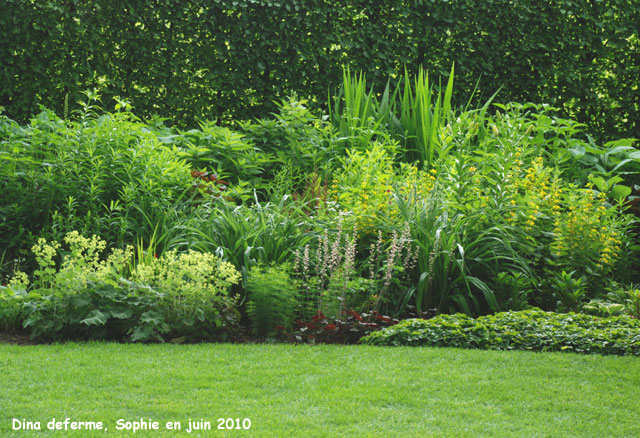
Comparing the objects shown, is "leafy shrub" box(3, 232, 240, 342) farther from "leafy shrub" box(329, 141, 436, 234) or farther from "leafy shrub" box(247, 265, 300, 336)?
"leafy shrub" box(329, 141, 436, 234)

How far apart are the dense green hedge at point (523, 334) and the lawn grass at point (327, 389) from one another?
203 millimetres

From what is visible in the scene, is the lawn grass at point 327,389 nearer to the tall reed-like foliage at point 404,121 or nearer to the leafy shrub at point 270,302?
the leafy shrub at point 270,302

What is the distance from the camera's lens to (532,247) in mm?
5473

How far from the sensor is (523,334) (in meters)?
4.37

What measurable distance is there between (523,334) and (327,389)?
1.61 metres

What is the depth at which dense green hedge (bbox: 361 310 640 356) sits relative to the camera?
13.8 ft

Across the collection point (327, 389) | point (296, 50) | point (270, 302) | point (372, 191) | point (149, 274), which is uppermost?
point (296, 50)

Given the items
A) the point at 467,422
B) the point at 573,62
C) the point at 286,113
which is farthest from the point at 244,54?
the point at 467,422

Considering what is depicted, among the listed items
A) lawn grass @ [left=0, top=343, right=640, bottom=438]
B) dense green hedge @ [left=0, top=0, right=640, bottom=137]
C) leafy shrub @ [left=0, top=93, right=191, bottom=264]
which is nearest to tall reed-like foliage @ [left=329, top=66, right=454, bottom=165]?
dense green hedge @ [left=0, top=0, right=640, bottom=137]

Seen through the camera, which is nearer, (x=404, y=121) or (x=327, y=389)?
(x=327, y=389)

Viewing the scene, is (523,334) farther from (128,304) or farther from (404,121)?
(404,121)

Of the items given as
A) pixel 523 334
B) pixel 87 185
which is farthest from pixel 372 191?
pixel 87 185

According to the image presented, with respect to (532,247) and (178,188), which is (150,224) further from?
(532,247)

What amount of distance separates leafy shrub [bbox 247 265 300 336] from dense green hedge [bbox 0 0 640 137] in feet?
13.7
